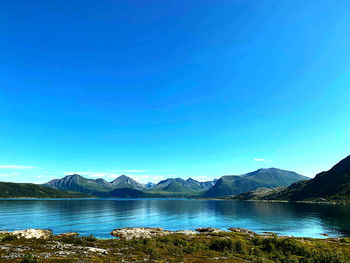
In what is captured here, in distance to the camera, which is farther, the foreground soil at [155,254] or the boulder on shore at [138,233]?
the boulder on shore at [138,233]

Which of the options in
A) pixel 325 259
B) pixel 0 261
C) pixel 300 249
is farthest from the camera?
pixel 300 249

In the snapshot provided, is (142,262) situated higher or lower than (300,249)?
higher

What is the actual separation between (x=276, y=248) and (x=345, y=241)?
114 ft

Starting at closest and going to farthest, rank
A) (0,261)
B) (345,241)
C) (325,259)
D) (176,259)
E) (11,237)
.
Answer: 1. (0,261)
2. (176,259)
3. (325,259)
4. (11,237)
5. (345,241)

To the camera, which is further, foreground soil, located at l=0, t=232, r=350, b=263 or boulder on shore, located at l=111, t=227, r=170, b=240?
boulder on shore, located at l=111, t=227, r=170, b=240

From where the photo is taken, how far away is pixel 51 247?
33.6 m

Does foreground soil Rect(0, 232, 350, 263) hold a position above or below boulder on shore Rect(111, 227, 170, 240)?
above

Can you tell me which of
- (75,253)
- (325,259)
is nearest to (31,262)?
(75,253)

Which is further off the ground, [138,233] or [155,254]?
[155,254]

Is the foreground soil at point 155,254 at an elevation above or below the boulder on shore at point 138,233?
above

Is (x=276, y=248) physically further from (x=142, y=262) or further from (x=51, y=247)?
(x=51, y=247)

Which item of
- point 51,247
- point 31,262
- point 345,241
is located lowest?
point 345,241

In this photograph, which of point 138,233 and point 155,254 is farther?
point 138,233

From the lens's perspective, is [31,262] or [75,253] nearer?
[31,262]
